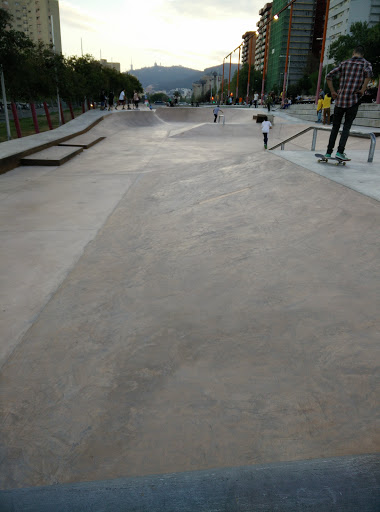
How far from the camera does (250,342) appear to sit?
2.32 m

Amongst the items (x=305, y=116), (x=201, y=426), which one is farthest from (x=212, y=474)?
(x=305, y=116)

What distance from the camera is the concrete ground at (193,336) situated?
5.57ft

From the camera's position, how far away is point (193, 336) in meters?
2.43

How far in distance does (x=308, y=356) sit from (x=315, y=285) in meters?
0.83

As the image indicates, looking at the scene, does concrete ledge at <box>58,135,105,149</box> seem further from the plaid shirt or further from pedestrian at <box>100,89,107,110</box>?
pedestrian at <box>100,89,107,110</box>

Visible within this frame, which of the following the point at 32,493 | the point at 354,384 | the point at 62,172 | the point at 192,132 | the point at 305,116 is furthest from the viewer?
the point at 305,116

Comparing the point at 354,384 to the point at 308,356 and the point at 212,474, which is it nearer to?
the point at 308,356

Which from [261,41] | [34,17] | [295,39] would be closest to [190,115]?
[34,17]

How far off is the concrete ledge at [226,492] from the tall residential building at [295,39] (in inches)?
5322

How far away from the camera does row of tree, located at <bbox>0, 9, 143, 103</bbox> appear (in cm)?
1608

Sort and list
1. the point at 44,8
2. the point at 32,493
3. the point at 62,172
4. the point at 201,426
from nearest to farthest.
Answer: the point at 32,493, the point at 201,426, the point at 62,172, the point at 44,8

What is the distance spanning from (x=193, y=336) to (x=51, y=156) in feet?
34.3

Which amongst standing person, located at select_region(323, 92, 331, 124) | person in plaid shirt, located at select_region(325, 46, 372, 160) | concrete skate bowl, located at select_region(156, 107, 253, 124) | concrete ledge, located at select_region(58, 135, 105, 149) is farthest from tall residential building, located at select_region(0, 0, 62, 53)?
person in plaid shirt, located at select_region(325, 46, 372, 160)

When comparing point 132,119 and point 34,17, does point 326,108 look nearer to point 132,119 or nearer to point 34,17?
point 132,119
